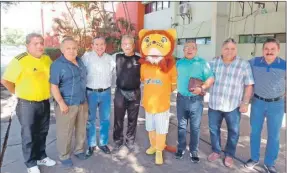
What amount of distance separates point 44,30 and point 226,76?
18.0m

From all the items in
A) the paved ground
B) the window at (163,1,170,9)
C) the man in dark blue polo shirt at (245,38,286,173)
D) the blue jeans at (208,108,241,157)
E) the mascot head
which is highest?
the window at (163,1,170,9)

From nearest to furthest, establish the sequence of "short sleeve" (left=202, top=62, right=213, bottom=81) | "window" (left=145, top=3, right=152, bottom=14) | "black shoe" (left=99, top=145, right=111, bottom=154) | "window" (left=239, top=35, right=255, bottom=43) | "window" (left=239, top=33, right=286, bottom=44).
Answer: "short sleeve" (left=202, top=62, right=213, bottom=81), "black shoe" (left=99, top=145, right=111, bottom=154), "window" (left=239, top=33, right=286, bottom=44), "window" (left=239, top=35, right=255, bottom=43), "window" (left=145, top=3, right=152, bottom=14)

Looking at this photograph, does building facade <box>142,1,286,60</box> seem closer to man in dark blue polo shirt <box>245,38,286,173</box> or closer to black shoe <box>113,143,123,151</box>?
black shoe <box>113,143,123,151</box>

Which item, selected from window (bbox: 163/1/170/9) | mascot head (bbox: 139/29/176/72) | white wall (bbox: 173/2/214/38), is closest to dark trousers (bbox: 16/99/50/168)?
mascot head (bbox: 139/29/176/72)

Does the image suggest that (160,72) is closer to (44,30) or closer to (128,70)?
(128,70)

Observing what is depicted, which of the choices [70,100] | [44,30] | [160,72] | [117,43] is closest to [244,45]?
[117,43]

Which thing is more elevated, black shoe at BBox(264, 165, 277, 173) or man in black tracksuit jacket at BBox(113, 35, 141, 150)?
man in black tracksuit jacket at BBox(113, 35, 141, 150)

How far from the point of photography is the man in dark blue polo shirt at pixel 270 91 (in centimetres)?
286

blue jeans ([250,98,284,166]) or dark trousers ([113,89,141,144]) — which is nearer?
blue jeans ([250,98,284,166])

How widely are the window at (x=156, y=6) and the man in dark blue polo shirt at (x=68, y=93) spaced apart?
12308 millimetres

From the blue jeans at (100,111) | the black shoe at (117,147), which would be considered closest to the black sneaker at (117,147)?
the black shoe at (117,147)

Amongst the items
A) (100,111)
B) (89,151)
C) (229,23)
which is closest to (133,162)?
(89,151)

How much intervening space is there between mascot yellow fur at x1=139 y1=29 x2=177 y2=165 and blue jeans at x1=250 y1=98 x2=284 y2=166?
41.5 inches

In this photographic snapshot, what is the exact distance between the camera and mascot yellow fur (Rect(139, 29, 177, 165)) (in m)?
3.13
